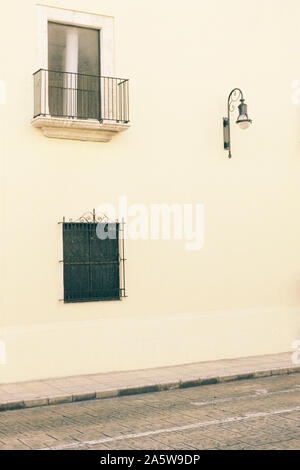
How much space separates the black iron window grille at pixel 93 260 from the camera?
12.2 m

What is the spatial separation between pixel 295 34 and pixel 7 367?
9.99 meters

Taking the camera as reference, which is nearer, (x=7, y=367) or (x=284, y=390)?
(x=284, y=390)

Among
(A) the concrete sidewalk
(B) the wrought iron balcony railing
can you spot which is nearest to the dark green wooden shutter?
(A) the concrete sidewalk

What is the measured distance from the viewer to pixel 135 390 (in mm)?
10828

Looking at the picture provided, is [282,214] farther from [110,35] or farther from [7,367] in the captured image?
[7,367]

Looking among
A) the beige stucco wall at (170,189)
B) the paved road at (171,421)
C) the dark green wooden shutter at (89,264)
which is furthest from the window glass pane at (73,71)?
the paved road at (171,421)

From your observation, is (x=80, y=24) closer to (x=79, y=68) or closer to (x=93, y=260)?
(x=79, y=68)

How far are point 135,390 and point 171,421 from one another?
2.36m

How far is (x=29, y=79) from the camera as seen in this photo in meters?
12.0

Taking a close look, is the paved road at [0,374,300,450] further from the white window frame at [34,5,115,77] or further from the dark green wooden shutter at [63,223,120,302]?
the white window frame at [34,5,115,77]

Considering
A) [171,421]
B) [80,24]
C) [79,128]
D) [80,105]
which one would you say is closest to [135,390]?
[171,421]

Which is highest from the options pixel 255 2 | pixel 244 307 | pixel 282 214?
pixel 255 2

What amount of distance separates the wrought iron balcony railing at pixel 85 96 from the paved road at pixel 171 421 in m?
5.51

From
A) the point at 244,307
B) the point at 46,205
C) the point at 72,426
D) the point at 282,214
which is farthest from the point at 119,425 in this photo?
the point at 282,214
